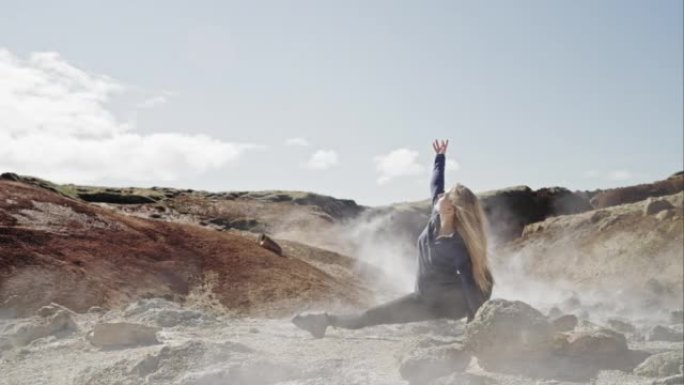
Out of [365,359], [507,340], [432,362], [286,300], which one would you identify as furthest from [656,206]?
[432,362]

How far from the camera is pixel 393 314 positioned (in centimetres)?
641

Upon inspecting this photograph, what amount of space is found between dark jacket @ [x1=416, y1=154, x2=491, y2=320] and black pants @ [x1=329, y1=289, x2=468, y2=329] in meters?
0.06

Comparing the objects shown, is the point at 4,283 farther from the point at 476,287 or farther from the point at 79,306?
the point at 476,287

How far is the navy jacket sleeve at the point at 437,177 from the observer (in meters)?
6.43

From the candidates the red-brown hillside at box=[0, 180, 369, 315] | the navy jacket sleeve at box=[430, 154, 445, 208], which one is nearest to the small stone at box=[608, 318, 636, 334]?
the navy jacket sleeve at box=[430, 154, 445, 208]

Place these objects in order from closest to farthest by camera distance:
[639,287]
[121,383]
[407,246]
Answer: [121,383], [639,287], [407,246]

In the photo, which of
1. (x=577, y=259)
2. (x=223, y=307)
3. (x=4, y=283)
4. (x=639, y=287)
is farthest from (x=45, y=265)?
(x=577, y=259)

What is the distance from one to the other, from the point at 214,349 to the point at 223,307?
6.87 m

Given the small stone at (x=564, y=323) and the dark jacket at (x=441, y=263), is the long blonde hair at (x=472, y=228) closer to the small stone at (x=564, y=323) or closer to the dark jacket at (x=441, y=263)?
the dark jacket at (x=441, y=263)

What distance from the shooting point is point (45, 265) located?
10.9 meters

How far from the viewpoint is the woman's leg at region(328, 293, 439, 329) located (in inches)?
246

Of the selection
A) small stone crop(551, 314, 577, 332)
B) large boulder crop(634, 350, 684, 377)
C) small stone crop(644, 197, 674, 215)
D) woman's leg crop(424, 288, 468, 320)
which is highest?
small stone crop(644, 197, 674, 215)

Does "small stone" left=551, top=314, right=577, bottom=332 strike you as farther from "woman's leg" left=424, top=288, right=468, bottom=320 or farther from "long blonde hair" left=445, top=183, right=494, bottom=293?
"woman's leg" left=424, top=288, right=468, bottom=320

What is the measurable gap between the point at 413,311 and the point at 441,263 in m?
0.59
